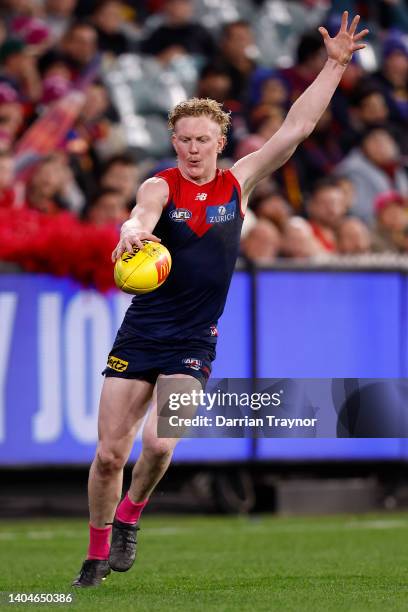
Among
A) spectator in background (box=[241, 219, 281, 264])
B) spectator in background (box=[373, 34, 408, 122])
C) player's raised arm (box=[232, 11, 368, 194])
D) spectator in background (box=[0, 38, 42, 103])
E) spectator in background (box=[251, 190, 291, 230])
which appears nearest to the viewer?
player's raised arm (box=[232, 11, 368, 194])

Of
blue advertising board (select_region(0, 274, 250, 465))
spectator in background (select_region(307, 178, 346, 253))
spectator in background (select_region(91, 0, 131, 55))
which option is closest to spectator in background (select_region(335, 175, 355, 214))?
spectator in background (select_region(307, 178, 346, 253))

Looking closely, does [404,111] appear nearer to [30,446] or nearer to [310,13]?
[310,13]

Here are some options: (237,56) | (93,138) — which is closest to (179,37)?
(237,56)

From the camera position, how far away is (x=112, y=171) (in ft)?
43.7

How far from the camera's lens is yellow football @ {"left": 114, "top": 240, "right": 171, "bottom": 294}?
6.06 metres

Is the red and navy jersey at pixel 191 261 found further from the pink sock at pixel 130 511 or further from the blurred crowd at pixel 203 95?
the blurred crowd at pixel 203 95

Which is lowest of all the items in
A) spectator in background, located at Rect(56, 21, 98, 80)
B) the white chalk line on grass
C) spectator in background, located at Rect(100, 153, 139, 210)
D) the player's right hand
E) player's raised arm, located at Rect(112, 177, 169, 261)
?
the white chalk line on grass

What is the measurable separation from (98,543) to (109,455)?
1.62 feet

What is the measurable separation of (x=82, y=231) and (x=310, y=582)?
501cm

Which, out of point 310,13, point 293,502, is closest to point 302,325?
point 293,502

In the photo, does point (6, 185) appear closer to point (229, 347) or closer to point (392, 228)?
point (229, 347)

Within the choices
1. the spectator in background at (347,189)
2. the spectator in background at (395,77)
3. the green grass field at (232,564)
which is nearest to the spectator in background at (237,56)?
the spectator in background at (395,77)

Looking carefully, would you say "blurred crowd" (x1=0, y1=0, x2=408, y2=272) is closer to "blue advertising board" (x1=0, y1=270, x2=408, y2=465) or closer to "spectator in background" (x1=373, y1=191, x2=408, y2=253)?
"spectator in background" (x1=373, y1=191, x2=408, y2=253)

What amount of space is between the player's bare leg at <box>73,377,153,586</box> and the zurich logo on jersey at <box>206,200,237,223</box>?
34.4 inches
